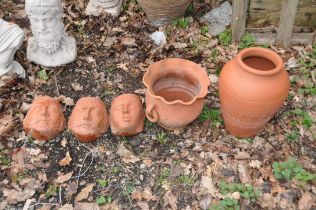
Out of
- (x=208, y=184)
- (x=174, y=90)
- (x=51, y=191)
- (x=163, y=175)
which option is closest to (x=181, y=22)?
(x=174, y=90)

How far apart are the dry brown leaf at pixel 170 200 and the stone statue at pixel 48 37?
85.7 inches

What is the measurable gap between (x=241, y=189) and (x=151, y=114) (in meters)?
1.18

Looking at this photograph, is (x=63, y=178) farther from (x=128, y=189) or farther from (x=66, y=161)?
(x=128, y=189)

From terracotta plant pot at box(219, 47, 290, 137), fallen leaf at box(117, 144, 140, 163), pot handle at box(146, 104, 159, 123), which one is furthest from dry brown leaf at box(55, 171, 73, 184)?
terracotta plant pot at box(219, 47, 290, 137)

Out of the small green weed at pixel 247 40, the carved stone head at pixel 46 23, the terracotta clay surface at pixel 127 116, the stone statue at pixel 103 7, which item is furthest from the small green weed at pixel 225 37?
the carved stone head at pixel 46 23

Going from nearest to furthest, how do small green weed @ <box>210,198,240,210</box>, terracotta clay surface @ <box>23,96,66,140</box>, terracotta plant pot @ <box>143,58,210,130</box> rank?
small green weed @ <box>210,198,240,210</box>, terracotta plant pot @ <box>143,58,210,130</box>, terracotta clay surface @ <box>23,96,66,140</box>

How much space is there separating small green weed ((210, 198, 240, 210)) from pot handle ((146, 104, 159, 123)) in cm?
105

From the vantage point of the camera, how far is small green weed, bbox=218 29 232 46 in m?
5.53

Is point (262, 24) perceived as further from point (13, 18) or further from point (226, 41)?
point (13, 18)

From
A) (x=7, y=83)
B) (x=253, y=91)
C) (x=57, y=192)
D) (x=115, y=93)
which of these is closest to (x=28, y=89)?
(x=7, y=83)

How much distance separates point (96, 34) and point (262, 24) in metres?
2.24

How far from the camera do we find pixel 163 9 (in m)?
5.50

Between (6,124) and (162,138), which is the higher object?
(6,124)

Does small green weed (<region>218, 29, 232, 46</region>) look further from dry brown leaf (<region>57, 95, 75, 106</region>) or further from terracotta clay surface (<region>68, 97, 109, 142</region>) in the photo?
dry brown leaf (<region>57, 95, 75, 106</region>)
